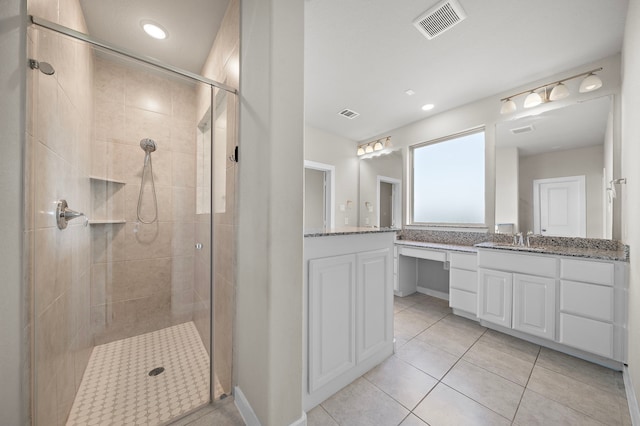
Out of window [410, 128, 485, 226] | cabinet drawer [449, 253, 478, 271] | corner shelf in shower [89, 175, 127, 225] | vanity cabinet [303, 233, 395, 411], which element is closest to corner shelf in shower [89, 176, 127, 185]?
corner shelf in shower [89, 175, 127, 225]

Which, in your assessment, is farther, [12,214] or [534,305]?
[534,305]

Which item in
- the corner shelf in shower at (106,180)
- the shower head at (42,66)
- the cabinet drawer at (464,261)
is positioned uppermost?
the shower head at (42,66)

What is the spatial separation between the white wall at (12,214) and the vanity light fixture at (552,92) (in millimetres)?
3772

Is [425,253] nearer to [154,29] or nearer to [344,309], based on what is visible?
[344,309]

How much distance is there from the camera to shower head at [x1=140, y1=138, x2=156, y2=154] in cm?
154

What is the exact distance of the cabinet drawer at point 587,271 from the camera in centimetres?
166

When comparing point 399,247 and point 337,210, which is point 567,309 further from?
point 337,210

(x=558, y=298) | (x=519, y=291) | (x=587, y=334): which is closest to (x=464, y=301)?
(x=519, y=291)

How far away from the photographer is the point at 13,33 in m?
0.80

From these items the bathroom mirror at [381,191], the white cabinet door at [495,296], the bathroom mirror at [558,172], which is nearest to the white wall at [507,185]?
the bathroom mirror at [558,172]

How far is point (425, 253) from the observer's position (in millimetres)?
2855

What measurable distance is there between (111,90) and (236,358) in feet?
6.51

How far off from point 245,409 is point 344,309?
0.77m

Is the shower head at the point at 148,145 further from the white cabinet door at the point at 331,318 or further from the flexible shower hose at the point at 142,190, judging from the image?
the white cabinet door at the point at 331,318
